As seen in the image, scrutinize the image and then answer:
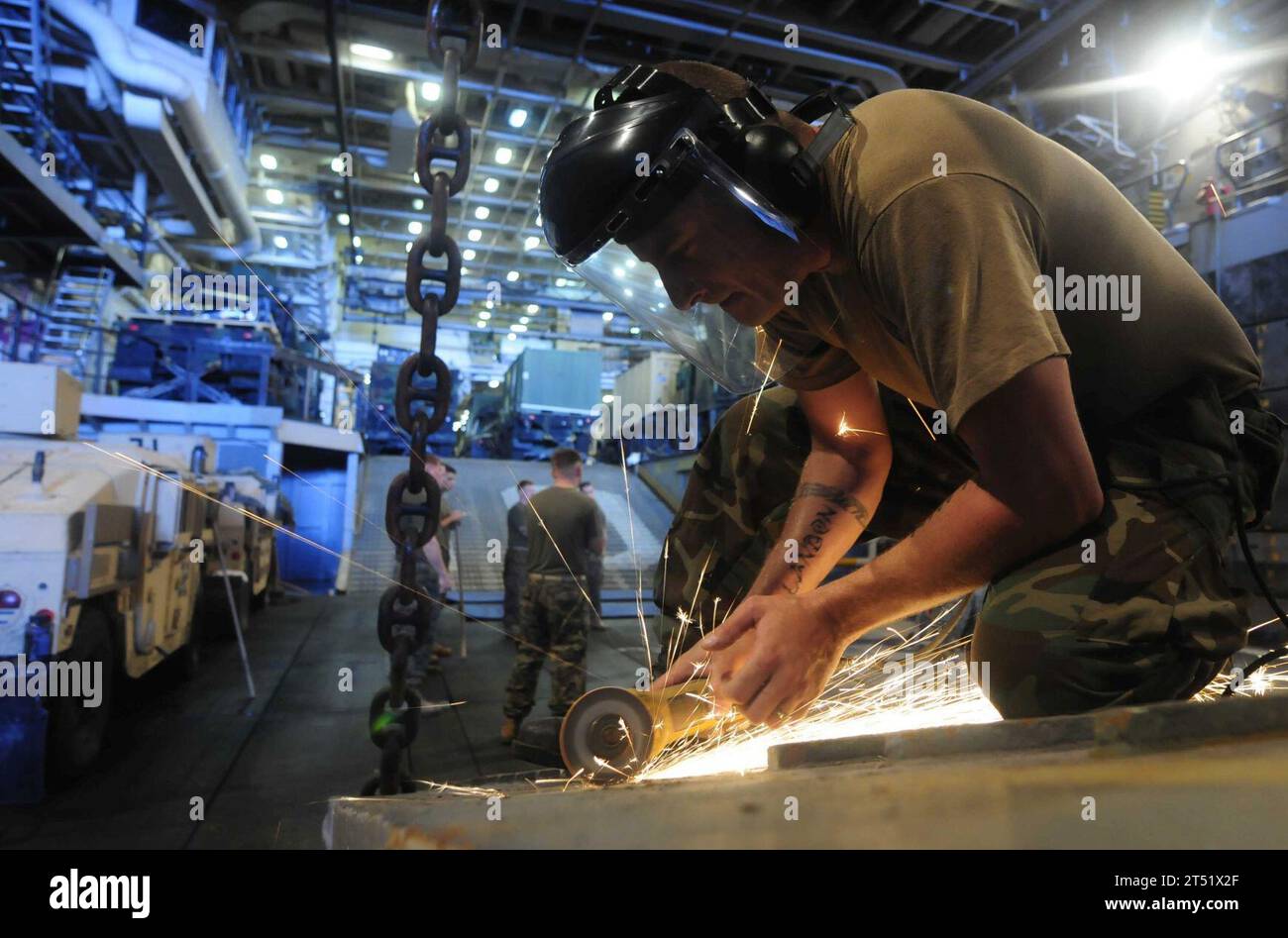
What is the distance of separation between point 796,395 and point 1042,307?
1112 millimetres

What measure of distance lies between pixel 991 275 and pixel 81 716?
466 cm

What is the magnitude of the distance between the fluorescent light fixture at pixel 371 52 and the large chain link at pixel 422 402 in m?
10.4

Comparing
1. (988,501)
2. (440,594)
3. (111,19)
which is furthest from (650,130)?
(111,19)

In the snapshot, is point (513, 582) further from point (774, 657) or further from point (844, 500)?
point (774, 657)


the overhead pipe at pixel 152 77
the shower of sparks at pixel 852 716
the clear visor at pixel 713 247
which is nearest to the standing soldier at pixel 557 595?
the shower of sparks at pixel 852 716

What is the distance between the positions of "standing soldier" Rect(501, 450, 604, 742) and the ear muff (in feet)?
11.8

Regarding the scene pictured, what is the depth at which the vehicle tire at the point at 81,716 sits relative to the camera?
373 centimetres

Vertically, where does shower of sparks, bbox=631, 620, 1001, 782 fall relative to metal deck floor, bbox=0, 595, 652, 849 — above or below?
above

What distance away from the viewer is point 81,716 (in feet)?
13.0

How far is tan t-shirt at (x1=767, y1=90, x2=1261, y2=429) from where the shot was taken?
3.68 ft

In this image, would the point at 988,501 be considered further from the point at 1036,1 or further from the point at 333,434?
the point at 333,434

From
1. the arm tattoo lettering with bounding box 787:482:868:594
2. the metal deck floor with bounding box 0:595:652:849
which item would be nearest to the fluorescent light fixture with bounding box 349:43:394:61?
the metal deck floor with bounding box 0:595:652:849

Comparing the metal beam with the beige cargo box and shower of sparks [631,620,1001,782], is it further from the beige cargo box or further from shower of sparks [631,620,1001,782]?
the beige cargo box
